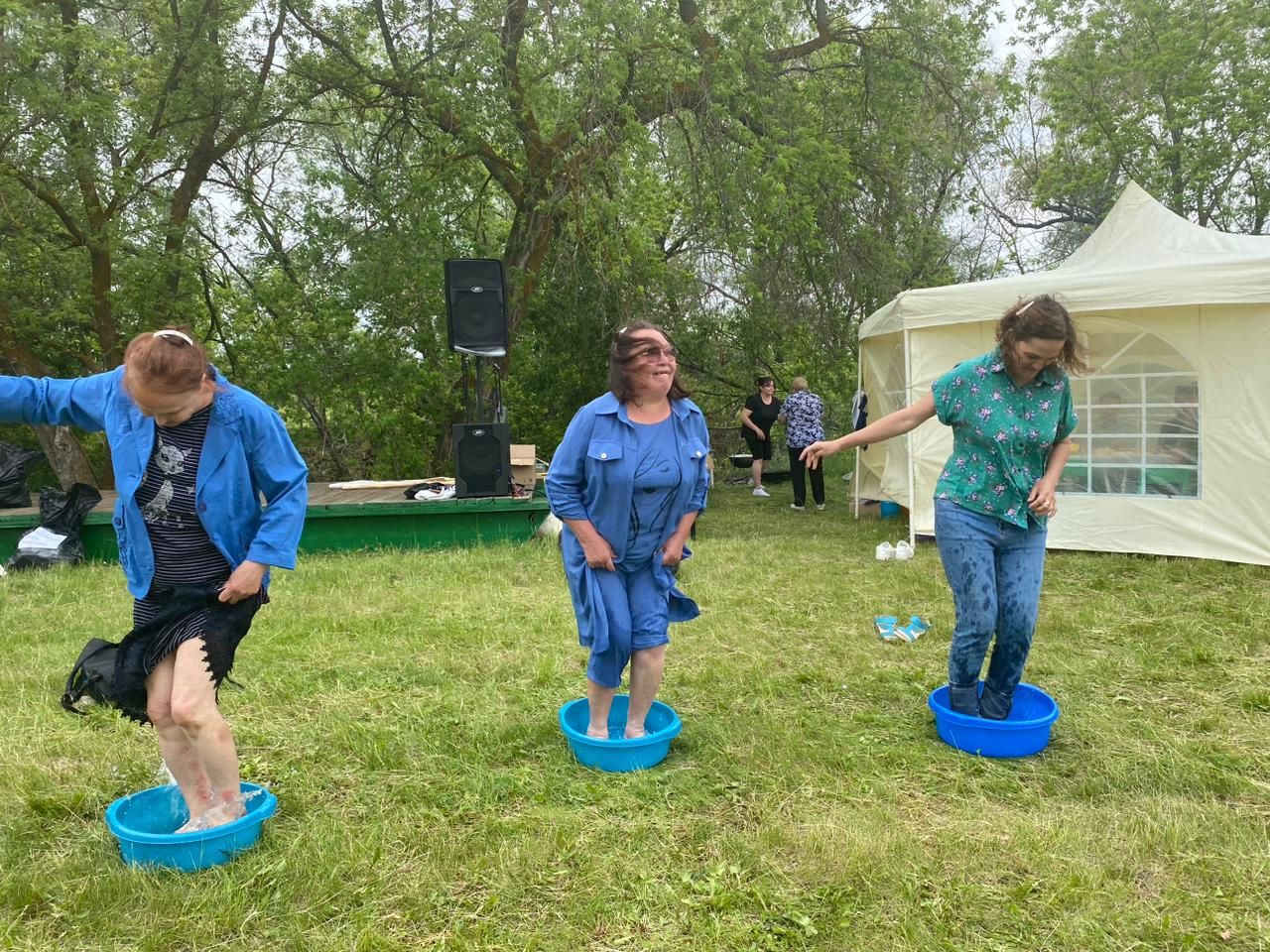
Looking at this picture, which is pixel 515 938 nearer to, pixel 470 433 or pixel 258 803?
pixel 258 803

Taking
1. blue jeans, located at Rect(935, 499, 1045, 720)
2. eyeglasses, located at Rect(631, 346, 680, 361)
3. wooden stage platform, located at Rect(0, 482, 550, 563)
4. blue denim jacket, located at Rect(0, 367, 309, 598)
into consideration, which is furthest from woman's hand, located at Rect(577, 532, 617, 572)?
wooden stage platform, located at Rect(0, 482, 550, 563)

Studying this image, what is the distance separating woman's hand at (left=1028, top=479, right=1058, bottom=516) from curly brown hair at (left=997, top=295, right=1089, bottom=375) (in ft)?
1.45

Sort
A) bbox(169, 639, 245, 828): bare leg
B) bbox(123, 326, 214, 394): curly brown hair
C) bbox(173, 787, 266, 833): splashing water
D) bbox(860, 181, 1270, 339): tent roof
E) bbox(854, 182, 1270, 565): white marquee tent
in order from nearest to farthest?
bbox(123, 326, 214, 394): curly brown hair, bbox(169, 639, 245, 828): bare leg, bbox(173, 787, 266, 833): splashing water, bbox(860, 181, 1270, 339): tent roof, bbox(854, 182, 1270, 565): white marquee tent

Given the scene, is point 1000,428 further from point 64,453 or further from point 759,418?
point 64,453

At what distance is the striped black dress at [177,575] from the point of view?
2.35m

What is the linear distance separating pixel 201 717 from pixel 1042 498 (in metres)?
2.73

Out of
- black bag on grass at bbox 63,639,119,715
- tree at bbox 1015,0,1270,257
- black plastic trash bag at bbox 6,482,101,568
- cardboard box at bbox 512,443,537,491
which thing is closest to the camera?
black bag on grass at bbox 63,639,119,715

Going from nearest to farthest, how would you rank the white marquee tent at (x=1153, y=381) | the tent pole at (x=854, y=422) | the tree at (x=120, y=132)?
1. the white marquee tent at (x=1153, y=381)
2. the tree at (x=120, y=132)
3. the tent pole at (x=854, y=422)

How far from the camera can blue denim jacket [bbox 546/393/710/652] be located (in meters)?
2.88

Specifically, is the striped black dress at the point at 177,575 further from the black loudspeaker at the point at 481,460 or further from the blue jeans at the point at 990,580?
the black loudspeaker at the point at 481,460

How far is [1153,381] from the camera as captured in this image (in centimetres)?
671

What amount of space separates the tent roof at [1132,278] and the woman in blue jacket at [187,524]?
599 centimetres

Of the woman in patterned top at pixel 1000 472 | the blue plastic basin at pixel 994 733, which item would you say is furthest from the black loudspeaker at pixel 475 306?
the blue plastic basin at pixel 994 733

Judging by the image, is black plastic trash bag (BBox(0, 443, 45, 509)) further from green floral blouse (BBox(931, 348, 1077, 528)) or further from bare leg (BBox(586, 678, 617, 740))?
green floral blouse (BBox(931, 348, 1077, 528))
